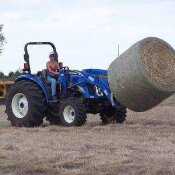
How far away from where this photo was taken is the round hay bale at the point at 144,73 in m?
13.6

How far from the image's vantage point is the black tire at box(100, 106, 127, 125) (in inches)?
675

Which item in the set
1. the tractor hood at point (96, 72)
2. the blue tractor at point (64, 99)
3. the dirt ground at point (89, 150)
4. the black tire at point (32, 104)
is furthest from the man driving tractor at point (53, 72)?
the dirt ground at point (89, 150)

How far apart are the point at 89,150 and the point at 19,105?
627 cm

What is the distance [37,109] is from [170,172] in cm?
784

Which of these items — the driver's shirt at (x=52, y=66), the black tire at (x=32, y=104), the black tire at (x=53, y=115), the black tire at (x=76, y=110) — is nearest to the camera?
the black tire at (x=76, y=110)

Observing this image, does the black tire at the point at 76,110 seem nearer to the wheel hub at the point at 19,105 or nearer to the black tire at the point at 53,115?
the black tire at the point at 53,115

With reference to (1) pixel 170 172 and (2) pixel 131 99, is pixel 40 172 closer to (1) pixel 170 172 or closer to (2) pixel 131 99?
(1) pixel 170 172

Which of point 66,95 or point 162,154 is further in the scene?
point 66,95

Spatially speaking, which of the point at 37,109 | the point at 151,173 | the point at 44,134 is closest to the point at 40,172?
the point at 151,173

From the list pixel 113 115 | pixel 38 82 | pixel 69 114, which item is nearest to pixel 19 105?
pixel 38 82

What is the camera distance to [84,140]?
1278cm

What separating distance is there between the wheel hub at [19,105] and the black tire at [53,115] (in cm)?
56

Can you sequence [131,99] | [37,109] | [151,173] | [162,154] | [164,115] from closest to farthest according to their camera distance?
[151,173], [162,154], [131,99], [37,109], [164,115]

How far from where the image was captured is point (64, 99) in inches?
648
